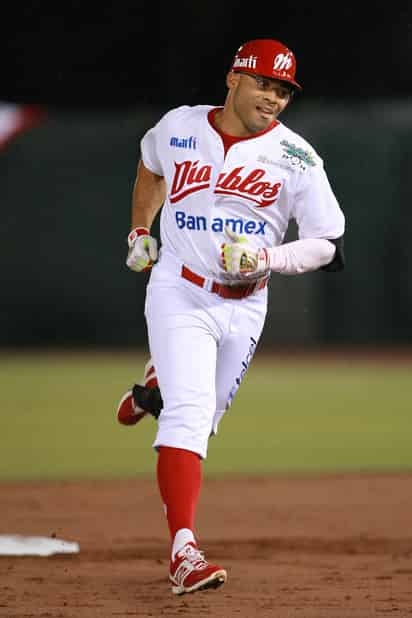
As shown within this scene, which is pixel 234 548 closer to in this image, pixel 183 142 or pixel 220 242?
pixel 220 242

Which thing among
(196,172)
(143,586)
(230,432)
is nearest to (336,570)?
(143,586)

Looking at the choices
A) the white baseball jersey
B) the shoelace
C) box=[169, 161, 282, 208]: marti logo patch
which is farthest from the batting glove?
the shoelace

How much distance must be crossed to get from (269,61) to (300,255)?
0.69m

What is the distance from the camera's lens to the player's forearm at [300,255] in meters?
4.19

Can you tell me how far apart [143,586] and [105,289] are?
30.3 feet

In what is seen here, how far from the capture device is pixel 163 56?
18.9m

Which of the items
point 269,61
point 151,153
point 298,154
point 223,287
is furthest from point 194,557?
point 269,61

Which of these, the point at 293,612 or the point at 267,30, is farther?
the point at 267,30

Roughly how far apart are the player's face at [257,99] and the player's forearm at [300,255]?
463mm

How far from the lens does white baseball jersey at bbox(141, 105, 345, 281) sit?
4.29m

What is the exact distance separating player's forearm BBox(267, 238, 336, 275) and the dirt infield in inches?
46.0

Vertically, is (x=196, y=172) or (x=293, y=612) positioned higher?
(x=196, y=172)

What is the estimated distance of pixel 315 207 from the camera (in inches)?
169

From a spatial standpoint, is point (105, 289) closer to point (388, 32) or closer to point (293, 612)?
point (388, 32)
